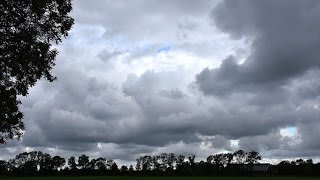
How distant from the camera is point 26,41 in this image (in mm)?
22031

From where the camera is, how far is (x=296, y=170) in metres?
181

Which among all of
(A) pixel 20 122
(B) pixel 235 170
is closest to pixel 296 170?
(B) pixel 235 170

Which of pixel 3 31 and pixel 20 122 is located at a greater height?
pixel 3 31

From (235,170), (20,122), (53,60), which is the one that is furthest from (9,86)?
(235,170)

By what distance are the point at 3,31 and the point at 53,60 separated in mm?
3052

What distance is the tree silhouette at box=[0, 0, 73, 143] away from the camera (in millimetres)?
21891

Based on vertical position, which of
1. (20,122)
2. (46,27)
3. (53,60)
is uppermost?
(46,27)

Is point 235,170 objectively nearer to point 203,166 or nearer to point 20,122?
point 203,166

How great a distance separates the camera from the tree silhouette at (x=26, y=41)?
21891 millimetres

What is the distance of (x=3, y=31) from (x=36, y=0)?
2442 millimetres

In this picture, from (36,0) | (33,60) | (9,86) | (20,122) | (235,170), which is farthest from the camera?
(235,170)

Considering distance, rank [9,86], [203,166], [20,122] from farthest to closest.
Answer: [203,166] < [20,122] < [9,86]

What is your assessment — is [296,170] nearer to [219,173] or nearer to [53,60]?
[219,173]

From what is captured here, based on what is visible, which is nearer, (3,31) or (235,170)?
(3,31)
